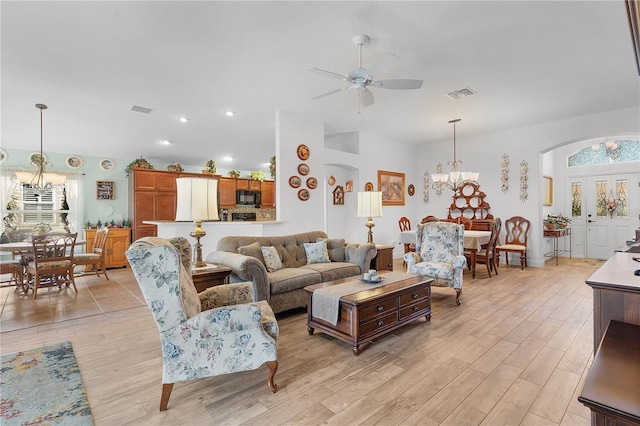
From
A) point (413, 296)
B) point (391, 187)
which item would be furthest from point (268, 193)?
point (413, 296)

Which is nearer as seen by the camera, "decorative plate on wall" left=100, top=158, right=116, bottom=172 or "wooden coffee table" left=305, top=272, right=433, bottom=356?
"wooden coffee table" left=305, top=272, right=433, bottom=356

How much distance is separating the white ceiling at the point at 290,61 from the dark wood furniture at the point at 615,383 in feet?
8.50

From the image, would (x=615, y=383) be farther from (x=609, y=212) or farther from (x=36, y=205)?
(x=36, y=205)

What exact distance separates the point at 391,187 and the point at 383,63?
172 inches

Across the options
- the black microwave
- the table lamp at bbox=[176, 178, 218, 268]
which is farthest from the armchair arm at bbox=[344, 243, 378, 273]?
the black microwave

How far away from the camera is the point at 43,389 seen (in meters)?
2.17

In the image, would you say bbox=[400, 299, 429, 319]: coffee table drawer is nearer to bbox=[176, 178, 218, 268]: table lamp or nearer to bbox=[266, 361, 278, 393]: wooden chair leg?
bbox=[266, 361, 278, 393]: wooden chair leg

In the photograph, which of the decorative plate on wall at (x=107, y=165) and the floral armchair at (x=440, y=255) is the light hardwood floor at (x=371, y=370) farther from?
the decorative plate on wall at (x=107, y=165)

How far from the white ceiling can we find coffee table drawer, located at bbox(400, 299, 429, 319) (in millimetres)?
2645

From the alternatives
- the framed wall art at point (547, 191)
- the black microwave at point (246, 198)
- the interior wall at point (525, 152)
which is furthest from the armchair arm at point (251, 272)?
the framed wall art at point (547, 191)

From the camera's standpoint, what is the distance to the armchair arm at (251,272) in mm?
3174

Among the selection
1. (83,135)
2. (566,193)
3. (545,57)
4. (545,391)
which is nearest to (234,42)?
(545,57)

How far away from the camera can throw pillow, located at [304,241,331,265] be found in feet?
14.2

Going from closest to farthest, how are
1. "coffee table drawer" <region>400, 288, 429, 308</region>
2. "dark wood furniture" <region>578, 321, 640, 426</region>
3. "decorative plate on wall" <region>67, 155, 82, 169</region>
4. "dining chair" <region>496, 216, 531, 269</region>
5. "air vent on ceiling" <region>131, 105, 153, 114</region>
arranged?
"dark wood furniture" <region>578, 321, 640, 426</region> → "coffee table drawer" <region>400, 288, 429, 308</region> → "air vent on ceiling" <region>131, 105, 153, 114</region> → "dining chair" <region>496, 216, 531, 269</region> → "decorative plate on wall" <region>67, 155, 82, 169</region>
